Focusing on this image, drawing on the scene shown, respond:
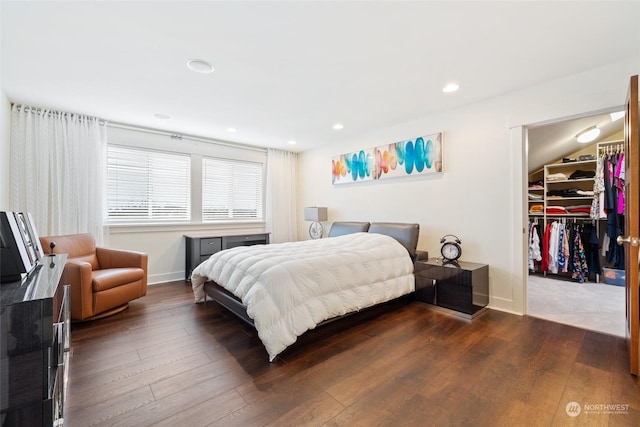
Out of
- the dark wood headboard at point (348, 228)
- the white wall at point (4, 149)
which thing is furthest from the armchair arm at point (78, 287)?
the dark wood headboard at point (348, 228)

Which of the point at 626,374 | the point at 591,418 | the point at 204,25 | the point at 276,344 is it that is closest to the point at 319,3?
the point at 204,25

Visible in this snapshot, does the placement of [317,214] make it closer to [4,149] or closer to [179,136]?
[179,136]

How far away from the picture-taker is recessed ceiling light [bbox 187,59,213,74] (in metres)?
2.36

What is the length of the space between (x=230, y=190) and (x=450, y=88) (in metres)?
3.93

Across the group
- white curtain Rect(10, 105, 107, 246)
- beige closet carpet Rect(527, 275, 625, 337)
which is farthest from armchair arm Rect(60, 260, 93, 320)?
beige closet carpet Rect(527, 275, 625, 337)

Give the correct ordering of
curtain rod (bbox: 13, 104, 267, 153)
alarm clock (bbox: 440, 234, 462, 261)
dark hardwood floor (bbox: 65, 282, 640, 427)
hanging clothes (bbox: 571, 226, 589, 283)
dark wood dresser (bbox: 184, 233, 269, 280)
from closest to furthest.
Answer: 1. dark hardwood floor (bbox: 65, 282, 640, 427)
2. alarm clock (bbox: 440, 234, 462, 261)
3. curtain rod (bbox: 13, 104, 267, 153)
4. hanging clothes (bbox: 571, 226, 589, 283)
5. dark wood dresser (bbox: 184, 233, 269, 280)

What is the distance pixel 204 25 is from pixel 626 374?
12.3 feet

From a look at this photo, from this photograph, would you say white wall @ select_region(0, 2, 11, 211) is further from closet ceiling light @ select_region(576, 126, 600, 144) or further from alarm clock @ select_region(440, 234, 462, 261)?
closet ceiling light @ select_region(576, 126, 600, 144)

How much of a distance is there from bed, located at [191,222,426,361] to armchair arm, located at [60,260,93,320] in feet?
3.26

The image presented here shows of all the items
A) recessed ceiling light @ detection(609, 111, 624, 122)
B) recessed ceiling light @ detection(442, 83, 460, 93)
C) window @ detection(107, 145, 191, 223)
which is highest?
recessed ceiling light @ detection(442, 83, 460, 93)

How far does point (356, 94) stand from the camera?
121 inches

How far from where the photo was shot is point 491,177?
10.3 ft

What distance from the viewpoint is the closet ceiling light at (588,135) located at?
13.4 ft

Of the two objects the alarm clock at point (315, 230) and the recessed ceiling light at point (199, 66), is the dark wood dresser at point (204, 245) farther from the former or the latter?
the recessed ceiling light at point (199, 66)
